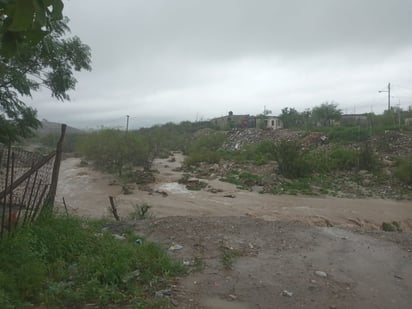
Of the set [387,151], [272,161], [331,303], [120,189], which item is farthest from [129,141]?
[331,303]

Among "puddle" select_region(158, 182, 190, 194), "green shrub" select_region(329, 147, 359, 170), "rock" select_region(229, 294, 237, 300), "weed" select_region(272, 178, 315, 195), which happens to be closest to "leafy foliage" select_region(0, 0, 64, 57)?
"rock" select_region(229, 294, 237, 300)

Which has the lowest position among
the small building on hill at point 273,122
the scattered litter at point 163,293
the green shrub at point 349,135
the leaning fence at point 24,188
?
the scattered litter at point 163,293

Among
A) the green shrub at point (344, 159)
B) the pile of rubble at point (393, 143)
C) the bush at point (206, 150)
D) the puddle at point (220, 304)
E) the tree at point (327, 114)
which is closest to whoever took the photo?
the puddle at point (220, 304)

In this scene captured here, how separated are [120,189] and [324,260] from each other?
13065 millimetres

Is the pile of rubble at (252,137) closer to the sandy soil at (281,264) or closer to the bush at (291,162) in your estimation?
the bush at (291,162)

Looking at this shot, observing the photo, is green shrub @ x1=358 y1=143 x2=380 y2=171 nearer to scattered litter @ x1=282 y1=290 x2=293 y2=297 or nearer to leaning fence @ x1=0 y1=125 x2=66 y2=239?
scattered litter @ x1=282 y1=290 x2=293 y2=297

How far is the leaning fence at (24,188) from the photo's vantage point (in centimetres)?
379

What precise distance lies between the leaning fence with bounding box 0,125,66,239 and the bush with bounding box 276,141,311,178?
609 inches

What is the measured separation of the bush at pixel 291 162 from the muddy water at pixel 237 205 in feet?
11.5

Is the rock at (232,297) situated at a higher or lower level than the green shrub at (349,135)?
lower

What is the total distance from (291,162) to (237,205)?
271 inches

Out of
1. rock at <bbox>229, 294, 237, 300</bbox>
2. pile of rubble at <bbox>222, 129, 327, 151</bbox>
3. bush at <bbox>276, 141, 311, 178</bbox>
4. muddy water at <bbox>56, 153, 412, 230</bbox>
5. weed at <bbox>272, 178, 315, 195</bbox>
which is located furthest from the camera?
pile of rubble at <bbox>222, 129, 327, 151</bbox>

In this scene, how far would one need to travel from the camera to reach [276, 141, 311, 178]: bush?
19250 mm

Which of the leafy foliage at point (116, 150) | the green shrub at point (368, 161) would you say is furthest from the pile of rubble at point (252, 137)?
the leafy foliage at point (116, 150)
